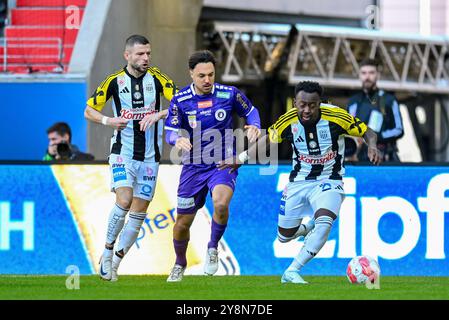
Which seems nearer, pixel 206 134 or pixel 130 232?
pixel 206 134

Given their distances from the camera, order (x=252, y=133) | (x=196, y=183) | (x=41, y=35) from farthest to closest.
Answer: (x=41, y=35) → (x=196, y=183) → (x=252, y=133)

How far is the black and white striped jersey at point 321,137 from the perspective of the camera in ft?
42.9

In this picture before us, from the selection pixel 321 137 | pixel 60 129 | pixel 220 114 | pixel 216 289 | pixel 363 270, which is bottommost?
pixel 216 289

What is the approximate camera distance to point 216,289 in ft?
39.9

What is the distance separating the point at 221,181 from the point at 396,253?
337 centimetres

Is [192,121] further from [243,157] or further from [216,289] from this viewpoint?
[216,289]

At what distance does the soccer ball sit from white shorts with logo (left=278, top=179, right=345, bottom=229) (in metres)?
0.52

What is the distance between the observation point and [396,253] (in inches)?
616

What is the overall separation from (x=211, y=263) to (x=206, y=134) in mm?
1237

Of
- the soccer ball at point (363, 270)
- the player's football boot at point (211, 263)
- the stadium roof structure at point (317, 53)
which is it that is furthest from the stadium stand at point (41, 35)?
the soccer ball at point (363, 270)

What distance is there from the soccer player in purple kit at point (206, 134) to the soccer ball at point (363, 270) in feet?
4.27

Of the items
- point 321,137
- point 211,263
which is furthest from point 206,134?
point 211,263

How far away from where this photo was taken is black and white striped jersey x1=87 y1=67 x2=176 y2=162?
13.4 metres
